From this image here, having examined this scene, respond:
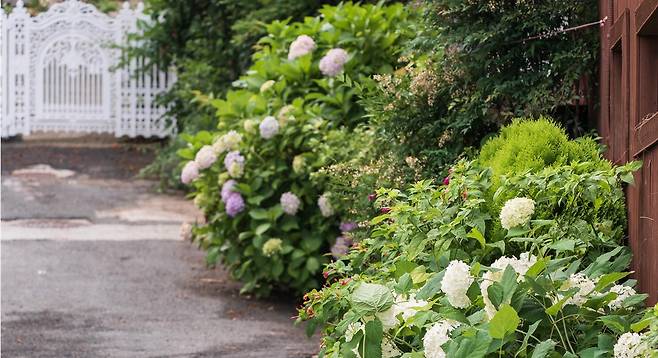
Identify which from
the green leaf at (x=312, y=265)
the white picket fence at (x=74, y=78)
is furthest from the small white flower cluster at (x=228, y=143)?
the white picket fence at (x=74, y=78)

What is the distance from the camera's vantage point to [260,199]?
876 centimetres

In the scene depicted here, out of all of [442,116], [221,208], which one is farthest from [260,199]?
[442,116]

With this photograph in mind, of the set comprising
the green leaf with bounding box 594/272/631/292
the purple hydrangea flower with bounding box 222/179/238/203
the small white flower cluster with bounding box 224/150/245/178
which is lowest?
the purple hydrangea flower with bounding box 222/179/238/203

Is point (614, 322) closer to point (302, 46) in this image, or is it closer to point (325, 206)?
point (325, 206)

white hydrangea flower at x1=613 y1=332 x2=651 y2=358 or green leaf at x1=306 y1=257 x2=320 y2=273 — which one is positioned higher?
white hydrangea flower at x1=613 y1=332 x2=651 y2=358

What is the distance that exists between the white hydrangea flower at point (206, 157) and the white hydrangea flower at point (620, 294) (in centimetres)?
536

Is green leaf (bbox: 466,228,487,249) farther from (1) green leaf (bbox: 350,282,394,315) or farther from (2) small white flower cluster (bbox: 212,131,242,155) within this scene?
(2) small white flower cluster (bbox: 212,131,242,155)

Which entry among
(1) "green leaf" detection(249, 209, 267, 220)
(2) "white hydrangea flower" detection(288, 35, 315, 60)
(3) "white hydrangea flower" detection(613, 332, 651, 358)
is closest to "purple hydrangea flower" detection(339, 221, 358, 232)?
(1) "green leaf" detection(249, 209, 267, 220)

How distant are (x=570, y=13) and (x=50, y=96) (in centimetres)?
1269

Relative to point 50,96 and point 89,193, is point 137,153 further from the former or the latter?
point 89,193

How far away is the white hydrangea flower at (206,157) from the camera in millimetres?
8938

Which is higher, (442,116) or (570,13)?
(570,13)

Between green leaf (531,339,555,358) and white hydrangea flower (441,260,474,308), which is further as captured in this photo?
white hydrangea flower (441,260,474,308)

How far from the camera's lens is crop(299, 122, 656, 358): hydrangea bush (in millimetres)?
3678
